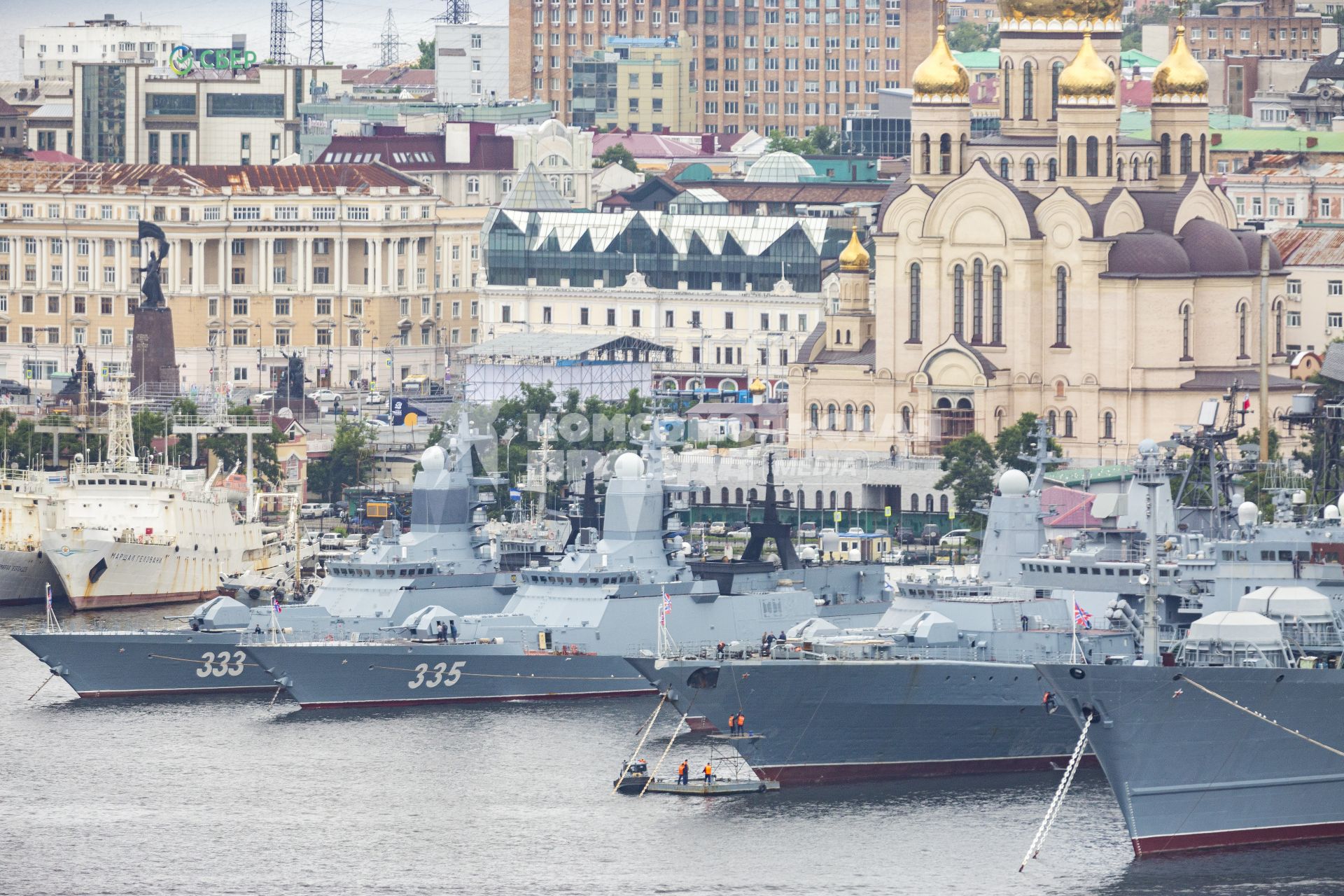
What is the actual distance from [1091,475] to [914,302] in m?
18.2

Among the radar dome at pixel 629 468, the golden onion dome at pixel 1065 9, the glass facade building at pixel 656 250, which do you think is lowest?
the radar dome at pixel 629 468

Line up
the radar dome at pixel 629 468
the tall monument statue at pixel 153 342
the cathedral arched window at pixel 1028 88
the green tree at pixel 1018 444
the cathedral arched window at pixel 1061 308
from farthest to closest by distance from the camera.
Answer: the tall monument statue at pixel 153 342
the cathedral arched window at pixel 1028 88
the cathedral arched window at pixel 1061 308
the green tree at pixel 1018 444
the radar dome at pixel 629 468

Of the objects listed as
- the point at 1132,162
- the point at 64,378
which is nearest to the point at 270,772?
the point at 1132,162

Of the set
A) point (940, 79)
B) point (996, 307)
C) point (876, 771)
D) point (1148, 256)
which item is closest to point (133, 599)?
point (996, 307)

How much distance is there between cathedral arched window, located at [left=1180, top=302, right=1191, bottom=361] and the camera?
490ft

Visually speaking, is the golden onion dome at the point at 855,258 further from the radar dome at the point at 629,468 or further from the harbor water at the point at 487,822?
the harbor water at the point at 487,822

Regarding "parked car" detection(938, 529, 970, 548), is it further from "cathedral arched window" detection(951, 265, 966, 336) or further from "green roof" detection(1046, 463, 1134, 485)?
"cathedral arched window" detection(951, 265, 966, 336)

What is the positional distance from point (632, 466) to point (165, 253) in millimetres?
92483

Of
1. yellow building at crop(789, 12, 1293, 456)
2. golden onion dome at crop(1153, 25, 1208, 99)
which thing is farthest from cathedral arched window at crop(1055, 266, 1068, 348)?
golden onion dome at crop(1153, 25, 1208, 99)

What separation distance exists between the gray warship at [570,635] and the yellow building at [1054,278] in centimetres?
4400

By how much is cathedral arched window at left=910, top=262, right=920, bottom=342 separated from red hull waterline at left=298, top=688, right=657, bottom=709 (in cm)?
4860

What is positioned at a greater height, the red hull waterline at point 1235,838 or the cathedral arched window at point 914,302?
the cathedral arched window at point 914,302

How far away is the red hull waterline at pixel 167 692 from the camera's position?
109 m

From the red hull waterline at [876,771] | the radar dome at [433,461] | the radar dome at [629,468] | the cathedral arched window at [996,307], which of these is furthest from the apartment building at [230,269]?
the red hull waterline at [876,771]
